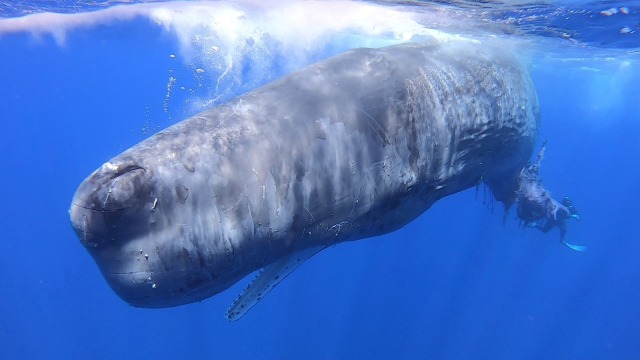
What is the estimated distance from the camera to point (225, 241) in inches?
A: 133

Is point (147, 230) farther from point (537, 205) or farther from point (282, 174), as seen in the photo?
point (537, 205)

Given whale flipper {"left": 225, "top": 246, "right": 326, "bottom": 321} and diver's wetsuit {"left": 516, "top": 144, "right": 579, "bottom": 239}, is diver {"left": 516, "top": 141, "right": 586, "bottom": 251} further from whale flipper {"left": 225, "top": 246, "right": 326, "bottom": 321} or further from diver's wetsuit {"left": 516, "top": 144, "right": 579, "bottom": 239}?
whale flipper {"left": 225, "top": 246, "right": 326, "bottom": 321}

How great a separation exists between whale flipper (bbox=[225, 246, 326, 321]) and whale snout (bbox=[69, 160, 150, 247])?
131cm

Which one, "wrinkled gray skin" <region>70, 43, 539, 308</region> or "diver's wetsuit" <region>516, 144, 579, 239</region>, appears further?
"diver's wetsuit" <region>516, 144, 579, 239</region>

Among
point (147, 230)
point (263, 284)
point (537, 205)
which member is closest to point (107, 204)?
point (147, 230)

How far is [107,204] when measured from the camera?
9.62 ft

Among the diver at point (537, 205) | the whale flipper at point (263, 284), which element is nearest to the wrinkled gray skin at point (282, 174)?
the whale flipper at point (263, 284)

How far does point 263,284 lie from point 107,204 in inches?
63.5

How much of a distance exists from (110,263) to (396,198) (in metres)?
2.61

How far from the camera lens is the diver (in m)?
10.6

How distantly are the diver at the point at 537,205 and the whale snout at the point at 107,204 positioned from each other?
9008 millimetres

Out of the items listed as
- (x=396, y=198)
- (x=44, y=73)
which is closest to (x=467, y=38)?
(x=396, y=198)

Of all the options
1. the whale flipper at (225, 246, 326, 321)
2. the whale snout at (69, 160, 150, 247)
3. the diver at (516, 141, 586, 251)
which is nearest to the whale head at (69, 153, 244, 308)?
the whale snout at (69, 160, 150, 247)

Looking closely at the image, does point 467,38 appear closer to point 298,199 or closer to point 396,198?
point 396,198
